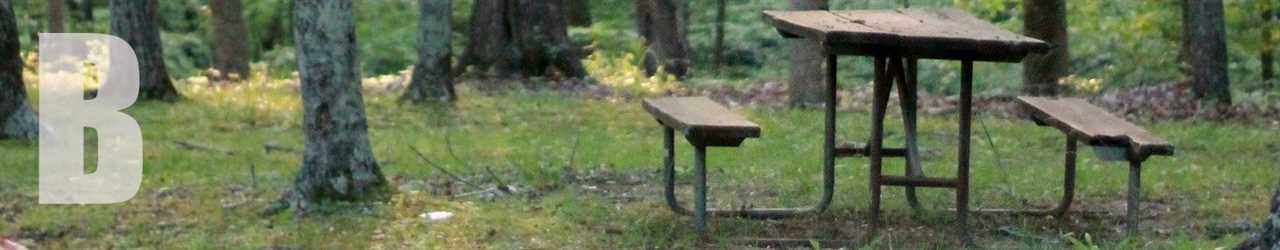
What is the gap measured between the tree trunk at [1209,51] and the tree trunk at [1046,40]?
46.8 inches

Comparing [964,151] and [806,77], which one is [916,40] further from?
[806,77]

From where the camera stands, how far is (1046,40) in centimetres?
1573

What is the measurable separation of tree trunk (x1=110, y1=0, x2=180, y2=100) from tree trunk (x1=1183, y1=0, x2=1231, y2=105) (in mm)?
9577

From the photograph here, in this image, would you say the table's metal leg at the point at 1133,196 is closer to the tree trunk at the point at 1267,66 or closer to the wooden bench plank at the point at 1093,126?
the wooden bench plank at the point at 1093,126

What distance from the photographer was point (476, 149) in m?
11.6

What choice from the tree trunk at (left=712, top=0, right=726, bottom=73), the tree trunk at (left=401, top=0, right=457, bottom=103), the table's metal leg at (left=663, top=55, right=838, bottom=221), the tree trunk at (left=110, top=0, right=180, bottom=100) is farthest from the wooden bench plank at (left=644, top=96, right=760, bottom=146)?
the tree trunk at (left=712, top=0, right=726, bottom=73)

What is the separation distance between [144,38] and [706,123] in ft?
32.3

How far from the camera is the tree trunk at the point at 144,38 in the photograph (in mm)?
15422

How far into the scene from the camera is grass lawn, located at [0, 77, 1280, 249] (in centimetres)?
748

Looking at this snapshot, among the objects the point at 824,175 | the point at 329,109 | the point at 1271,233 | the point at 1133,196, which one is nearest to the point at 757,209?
the point at 824,175

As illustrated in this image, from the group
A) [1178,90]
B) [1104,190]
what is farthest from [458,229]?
[1178,90]

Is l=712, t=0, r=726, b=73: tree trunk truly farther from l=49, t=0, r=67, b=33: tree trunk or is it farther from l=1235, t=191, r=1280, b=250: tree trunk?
l=1235, t=191, r=1280, b=250: tree trunk

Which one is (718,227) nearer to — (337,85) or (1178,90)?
(337,85)

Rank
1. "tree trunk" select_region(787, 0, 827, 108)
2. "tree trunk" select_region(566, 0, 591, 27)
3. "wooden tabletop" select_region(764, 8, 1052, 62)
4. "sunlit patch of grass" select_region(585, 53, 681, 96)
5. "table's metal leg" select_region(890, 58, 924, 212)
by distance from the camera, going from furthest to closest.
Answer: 1. "tree trunk" select_region(566, 0, 591, 27)
2. "sunlit patch of grass" select_region(585, 53, 681, 96)
3. "tree trunk" select_region(787, 0, 827, 108)
4. "table's metal leg" select_region(890, 58, 924, 212)
5. "wooden tabletop" select_region(764, 8, 1052, 62)
